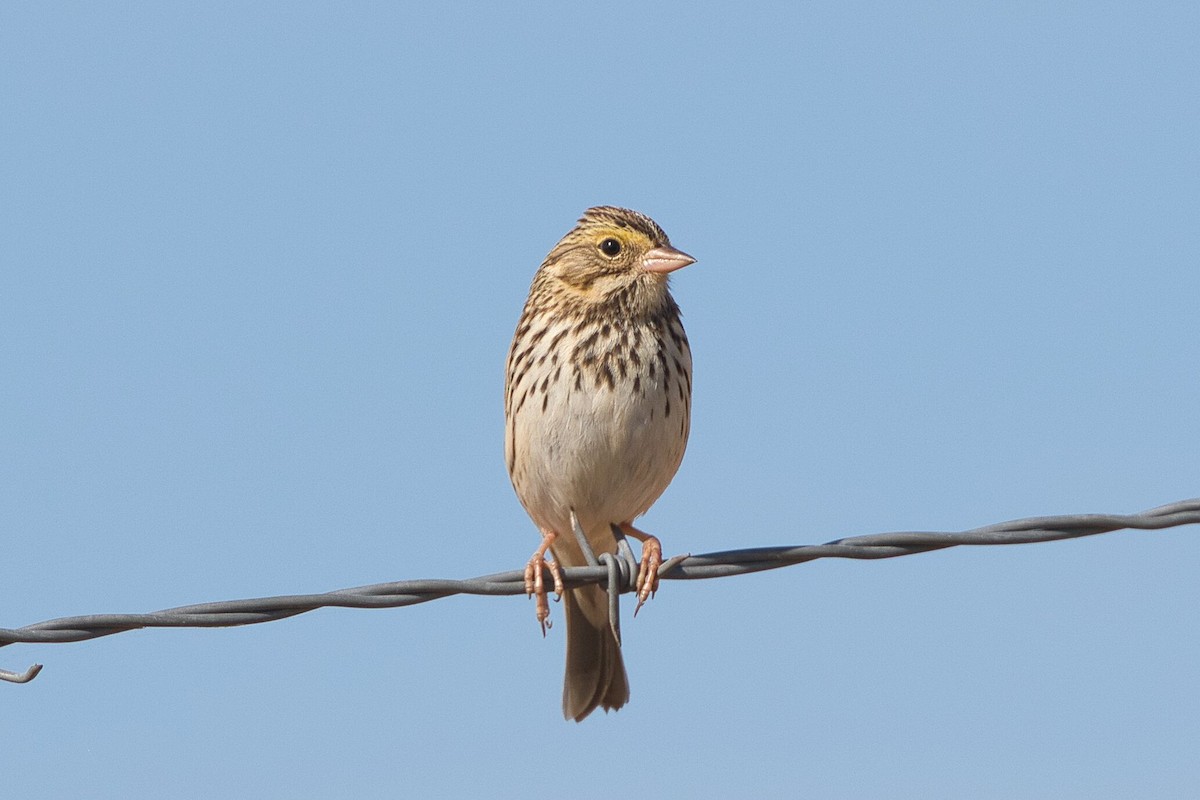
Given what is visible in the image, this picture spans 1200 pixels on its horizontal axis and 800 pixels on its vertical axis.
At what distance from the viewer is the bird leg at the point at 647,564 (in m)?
6.12

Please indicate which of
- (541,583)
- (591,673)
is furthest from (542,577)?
(591,673)

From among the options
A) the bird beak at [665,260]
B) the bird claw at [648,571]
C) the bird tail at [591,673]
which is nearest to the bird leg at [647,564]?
the bird claw at [648,571]

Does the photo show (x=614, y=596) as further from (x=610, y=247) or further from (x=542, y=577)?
(x=610, y=247)

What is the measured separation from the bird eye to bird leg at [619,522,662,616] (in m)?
1.30

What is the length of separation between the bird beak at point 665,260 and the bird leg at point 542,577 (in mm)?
1352

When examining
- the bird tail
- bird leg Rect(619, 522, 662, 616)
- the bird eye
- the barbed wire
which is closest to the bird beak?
the bird eye

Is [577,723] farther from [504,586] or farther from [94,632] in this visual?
[94,632]

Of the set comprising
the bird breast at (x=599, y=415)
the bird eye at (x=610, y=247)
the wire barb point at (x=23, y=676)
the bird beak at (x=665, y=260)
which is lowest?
the wire barb point at (x=23, y=676)

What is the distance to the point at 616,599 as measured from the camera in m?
5.71

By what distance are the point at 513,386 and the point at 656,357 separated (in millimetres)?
720

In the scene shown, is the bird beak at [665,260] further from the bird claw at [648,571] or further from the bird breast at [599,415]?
the bird claw at [648,571]

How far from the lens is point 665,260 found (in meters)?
7.58

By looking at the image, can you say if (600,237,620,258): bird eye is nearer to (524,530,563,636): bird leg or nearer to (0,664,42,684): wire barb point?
(524,530,563,636): bird leg

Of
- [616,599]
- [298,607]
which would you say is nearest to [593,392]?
[616,599]
